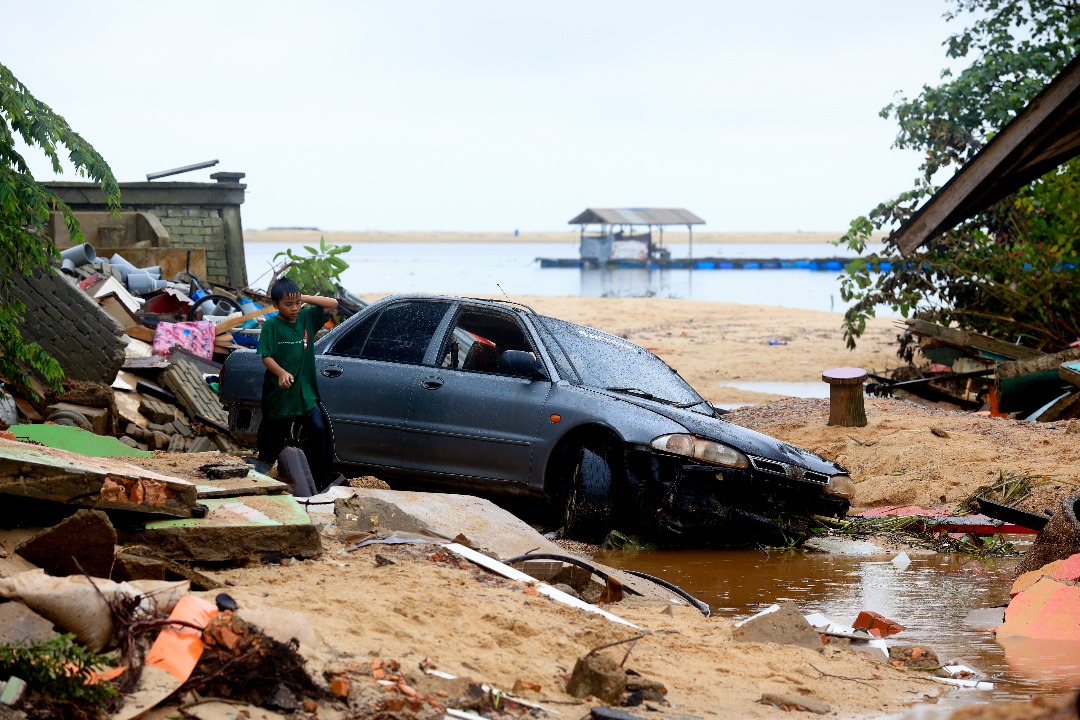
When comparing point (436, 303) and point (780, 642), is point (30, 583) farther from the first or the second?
point (436, 303)

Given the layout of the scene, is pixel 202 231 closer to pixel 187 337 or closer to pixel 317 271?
pixel 317 271

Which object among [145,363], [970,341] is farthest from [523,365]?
[970,341]

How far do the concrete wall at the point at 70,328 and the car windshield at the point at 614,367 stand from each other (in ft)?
16.7

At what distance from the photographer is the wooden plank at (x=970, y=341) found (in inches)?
632

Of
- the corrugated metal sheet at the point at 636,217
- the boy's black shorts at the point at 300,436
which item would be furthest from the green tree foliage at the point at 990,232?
the corrugated metal sheet at the point at 636,217

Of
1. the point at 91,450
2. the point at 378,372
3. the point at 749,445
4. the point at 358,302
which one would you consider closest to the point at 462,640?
the point at 749,445

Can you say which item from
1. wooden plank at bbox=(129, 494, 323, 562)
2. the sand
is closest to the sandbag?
the sand

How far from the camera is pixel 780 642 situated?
608 cm

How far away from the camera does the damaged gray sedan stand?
8398 mm

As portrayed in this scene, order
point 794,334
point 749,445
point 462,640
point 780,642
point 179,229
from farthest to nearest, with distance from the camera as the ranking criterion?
point 794,334, point 179,229, point 749,445, point 780,642, point 462,640

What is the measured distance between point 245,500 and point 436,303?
3363 millimetres

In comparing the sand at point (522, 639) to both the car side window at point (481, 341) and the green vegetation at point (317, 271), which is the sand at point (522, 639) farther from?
the green vegetation at point (317, 271)

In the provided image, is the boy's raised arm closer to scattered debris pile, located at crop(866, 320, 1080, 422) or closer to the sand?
the sand

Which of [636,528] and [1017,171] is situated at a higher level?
[1017,171]
